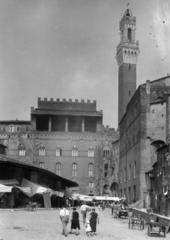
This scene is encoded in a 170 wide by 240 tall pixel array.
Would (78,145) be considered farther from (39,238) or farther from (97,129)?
(39,238)

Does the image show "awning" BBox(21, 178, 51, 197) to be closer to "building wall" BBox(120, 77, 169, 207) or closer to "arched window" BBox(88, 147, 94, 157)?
"building wall" BBox(120, 77, 169, 207)

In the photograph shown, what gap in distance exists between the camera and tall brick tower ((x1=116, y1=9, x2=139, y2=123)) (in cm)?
8581

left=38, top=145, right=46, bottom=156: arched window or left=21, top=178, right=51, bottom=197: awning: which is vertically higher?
left=38, top=145, right=46, bottom=156: arched window

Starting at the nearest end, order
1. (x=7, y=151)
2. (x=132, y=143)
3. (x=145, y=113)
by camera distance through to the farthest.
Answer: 1. (x=145, y=113)
2. (x=132, y=143)
3. (x=7, y=151)

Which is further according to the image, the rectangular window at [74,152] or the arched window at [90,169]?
the rectangular window at [74,152]

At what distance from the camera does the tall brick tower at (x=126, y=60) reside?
8581cm

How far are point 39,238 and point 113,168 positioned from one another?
64.3m

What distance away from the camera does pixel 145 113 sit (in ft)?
172

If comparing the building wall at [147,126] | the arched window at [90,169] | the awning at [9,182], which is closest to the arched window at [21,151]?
the arched window at [90,169]

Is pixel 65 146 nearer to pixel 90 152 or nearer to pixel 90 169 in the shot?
pixel 90 152

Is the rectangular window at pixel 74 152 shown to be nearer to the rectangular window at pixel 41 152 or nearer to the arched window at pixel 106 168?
the rectangular window at pixel 41 152

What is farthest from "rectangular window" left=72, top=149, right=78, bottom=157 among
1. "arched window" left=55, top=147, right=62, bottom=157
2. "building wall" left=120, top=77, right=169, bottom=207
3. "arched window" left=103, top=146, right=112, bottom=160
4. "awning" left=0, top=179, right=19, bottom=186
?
"awning" left=0, top=179, right=19, bottom=186

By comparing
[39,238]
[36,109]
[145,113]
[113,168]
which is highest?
[36,109]

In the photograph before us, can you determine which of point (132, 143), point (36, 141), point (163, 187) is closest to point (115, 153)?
point (36, 141)
